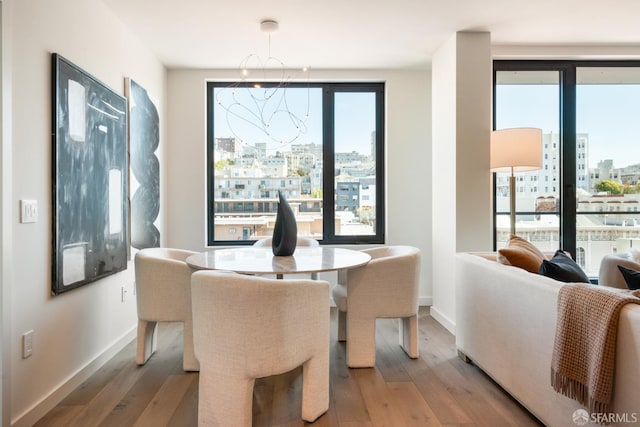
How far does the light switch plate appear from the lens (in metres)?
1.84

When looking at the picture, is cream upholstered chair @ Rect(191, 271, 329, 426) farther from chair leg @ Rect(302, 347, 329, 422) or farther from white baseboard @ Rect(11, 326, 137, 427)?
white baseboard @ Rect(11, 326, 137, 427)

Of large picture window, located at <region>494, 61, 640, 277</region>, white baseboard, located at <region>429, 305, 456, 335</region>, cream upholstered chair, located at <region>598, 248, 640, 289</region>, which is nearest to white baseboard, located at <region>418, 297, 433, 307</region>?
white baseboard, located at <region>429, 305, 456, 335</region>

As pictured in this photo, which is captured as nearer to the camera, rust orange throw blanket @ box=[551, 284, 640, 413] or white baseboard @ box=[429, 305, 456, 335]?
rust orange throw blanket @ box=[551, 284, 640, 413]

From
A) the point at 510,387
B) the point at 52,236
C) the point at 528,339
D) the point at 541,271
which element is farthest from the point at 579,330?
the point at 52,236

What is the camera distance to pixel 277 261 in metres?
2.38

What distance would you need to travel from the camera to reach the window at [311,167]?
4254 millimetres

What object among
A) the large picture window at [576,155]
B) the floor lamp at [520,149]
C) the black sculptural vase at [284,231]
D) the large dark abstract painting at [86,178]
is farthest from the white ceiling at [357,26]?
the black sculptural vase at [284,231]

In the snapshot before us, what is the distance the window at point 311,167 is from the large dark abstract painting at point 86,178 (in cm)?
138

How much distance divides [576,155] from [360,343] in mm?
2983

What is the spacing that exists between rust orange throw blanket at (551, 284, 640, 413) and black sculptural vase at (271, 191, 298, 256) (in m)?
1.56

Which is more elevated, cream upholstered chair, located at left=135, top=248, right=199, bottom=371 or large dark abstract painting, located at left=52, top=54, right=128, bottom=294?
large dark abstract painting, located at left=52, top=54, right=128, bottom=294

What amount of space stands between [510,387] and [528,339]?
0.36m

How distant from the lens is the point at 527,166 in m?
2.87

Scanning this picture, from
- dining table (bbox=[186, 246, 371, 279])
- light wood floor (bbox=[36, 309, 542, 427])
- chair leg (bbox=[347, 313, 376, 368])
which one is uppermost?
dining table (bbox=[186, 246, 371, 279])
